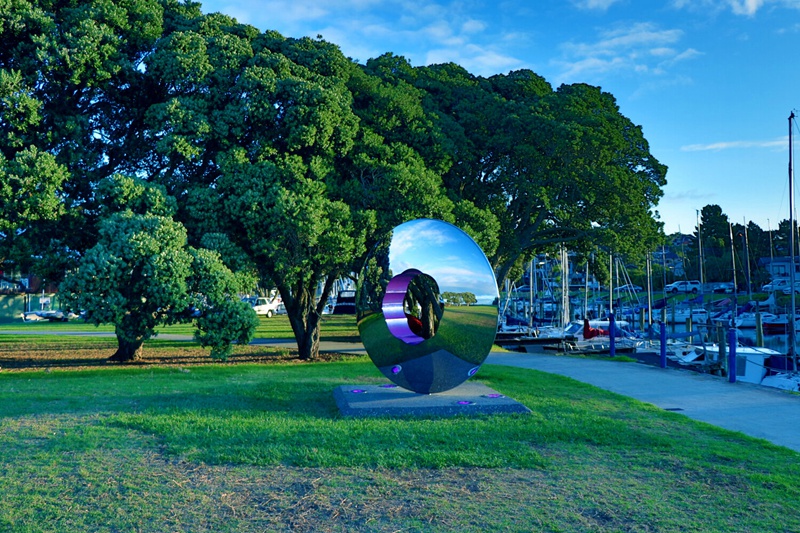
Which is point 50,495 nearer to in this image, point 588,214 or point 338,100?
point 338,100

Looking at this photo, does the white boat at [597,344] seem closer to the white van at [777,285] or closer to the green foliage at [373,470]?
the green foliage at [373,470]

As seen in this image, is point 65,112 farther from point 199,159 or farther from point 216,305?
point 216,305

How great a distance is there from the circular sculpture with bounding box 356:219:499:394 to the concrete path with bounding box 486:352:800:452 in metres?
3.49

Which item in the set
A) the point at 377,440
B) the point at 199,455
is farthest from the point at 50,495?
the point at 377,440

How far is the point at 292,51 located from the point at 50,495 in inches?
581

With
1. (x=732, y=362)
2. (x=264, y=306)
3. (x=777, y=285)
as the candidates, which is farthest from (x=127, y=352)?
(x=777, y=285)

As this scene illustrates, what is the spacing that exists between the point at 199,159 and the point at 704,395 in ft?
42.1

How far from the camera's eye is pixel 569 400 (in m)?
11.6

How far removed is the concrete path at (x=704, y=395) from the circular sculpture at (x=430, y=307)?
3493mm

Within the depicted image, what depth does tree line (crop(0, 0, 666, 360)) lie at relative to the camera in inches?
578

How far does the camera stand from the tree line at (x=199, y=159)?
1468 centimetres

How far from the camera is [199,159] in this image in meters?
17.4

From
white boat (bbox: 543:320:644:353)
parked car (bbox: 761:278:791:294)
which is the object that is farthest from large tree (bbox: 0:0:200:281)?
parked car (bbox: 761:278:791:294)

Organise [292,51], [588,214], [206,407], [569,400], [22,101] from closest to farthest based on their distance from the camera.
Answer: [206,407], [569,400], [22,101], [292,51], [588,214]
